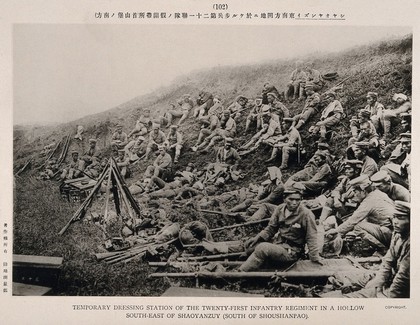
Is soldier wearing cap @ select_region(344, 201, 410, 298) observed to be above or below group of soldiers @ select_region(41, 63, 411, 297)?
below

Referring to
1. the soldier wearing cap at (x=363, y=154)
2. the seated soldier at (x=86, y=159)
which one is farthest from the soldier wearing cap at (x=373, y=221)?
the seated soldier at (x=86, y=159)

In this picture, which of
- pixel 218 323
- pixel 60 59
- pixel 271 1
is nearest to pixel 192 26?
pixel 271 1

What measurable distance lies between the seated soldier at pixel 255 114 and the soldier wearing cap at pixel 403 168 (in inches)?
49.6

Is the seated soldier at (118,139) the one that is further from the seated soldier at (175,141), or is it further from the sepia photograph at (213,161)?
the seated soldier at (175,141)

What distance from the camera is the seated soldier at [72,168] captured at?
4547mm

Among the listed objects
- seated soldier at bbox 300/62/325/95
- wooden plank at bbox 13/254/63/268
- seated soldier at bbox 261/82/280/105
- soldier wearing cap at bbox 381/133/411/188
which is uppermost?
seated soldier at bbox 300/62/325/95

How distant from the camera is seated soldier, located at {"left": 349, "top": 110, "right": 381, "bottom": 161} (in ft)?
14.8

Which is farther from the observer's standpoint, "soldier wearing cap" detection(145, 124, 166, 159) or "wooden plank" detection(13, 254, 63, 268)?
"soldier wearing cap" detection(145, 124, 166, 159)

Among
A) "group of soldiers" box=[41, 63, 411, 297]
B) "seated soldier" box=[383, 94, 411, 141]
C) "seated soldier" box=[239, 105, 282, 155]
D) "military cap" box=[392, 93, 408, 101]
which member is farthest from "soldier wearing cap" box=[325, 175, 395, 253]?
"seated soldier" box=[239, 105, 282, 155]

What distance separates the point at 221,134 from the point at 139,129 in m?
0.79

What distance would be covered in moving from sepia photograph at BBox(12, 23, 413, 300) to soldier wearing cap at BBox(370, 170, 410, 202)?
0.01 metres

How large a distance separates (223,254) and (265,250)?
0.40 metres

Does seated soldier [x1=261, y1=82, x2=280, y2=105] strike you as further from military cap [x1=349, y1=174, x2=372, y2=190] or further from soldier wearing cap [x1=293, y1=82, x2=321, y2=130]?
military cap [x1=349, y1=174, x2=372, y2=190]

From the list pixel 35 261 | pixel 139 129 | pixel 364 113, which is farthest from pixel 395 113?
pixel 35 261
